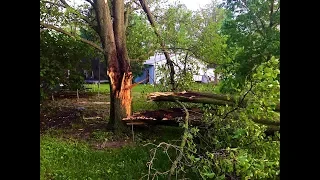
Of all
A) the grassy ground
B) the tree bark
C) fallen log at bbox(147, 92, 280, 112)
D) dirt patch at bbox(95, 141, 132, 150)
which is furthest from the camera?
the tree bark

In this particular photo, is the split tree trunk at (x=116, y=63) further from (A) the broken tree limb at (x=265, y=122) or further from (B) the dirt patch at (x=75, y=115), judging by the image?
(A) the broken tree limb at (x=265, y=122)

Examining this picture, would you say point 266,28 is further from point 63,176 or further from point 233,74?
point 63,176

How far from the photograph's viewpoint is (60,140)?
1.95 meters

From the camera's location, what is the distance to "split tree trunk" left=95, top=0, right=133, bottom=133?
213 centimetres

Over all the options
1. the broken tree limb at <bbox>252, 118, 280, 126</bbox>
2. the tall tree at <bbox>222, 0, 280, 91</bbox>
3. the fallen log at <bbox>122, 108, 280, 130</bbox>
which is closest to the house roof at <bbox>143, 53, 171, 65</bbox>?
the fallen log at <bbox>122, 108, 280, 130</bbox>

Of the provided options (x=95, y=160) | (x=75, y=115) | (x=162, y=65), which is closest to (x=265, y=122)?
(x=95, y=160)

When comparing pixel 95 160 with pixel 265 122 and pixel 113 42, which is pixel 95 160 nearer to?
pixel 113 42

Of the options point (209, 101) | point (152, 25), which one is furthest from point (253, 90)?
point (152, 25)

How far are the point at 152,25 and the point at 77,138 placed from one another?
0.80m

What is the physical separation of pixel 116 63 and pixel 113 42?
0.49 ft

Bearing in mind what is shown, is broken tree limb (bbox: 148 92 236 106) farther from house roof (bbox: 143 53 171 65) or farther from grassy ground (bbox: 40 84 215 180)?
house roof (bbox: 143 53 171 65)
